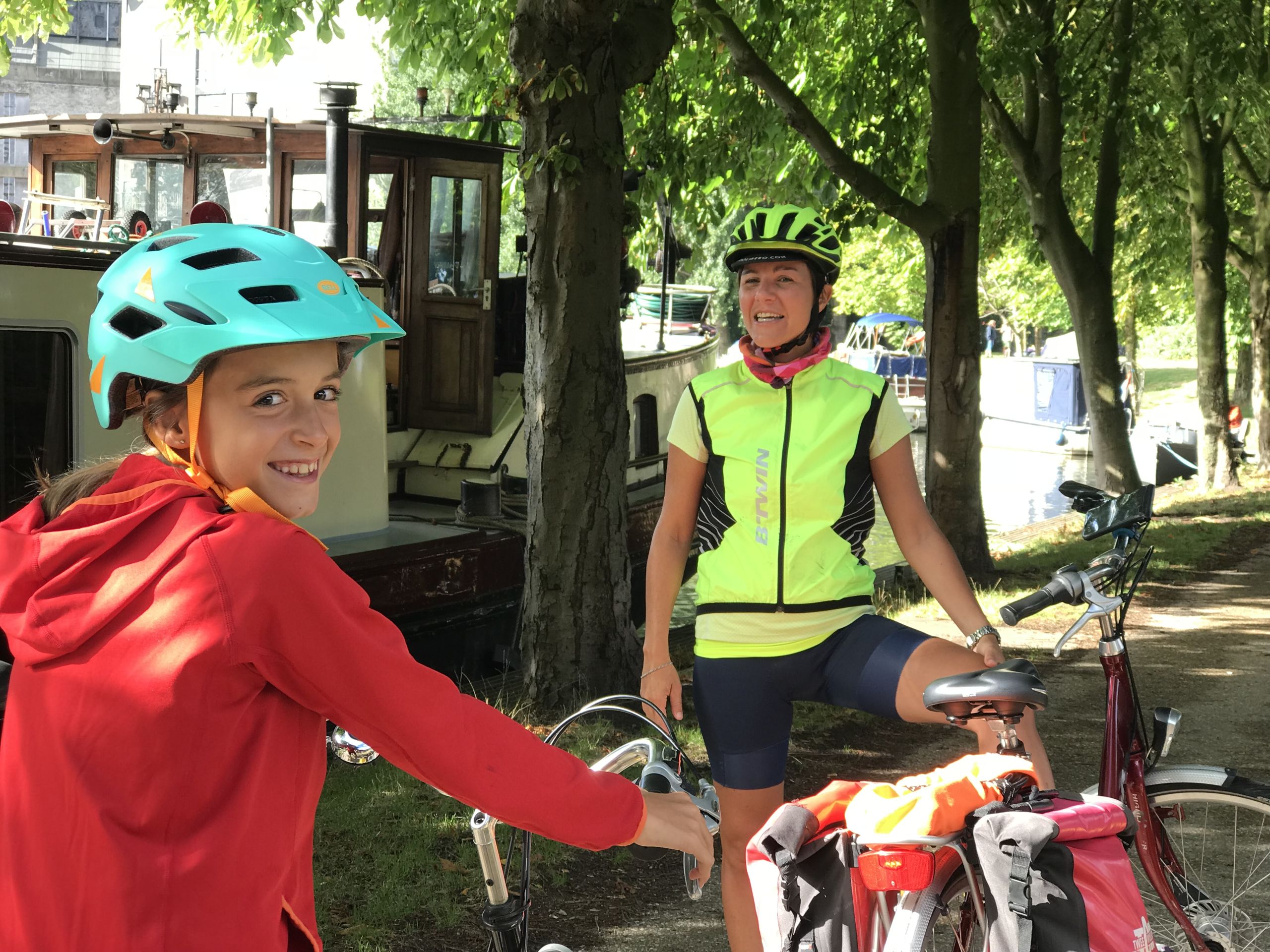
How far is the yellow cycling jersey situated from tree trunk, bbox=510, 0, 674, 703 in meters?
3.21

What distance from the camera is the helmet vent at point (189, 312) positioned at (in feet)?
5.32

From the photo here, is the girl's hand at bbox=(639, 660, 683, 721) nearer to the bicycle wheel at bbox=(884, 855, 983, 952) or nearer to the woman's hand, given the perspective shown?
the bicycle wheel at bbox=(884, 855, 983, 952)

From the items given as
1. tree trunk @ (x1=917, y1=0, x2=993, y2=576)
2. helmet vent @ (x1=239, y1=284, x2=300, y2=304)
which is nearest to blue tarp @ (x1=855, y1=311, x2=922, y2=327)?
tree trunk @ (x1=917, y1=0, x2=993, y2=576)

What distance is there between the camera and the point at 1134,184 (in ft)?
60.9

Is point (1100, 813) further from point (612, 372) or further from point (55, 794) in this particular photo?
point (612, 372)

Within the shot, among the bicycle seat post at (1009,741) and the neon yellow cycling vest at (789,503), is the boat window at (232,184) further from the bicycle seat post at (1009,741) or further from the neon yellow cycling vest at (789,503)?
the bicycle seat post at (1009,741)

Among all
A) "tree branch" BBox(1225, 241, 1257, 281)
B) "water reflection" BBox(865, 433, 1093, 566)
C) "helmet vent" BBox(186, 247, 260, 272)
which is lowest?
"water reflection" BBox(865, 433, 1093, 566)

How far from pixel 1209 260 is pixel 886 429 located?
16.0 metres

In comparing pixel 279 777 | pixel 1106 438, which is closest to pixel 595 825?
pixel 279 777

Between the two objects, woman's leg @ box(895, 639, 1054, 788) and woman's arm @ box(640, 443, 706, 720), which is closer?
woman's leg @ box(895, 639, 1054, 788)

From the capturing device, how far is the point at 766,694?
331cm

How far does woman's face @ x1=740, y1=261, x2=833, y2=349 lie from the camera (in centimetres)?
344

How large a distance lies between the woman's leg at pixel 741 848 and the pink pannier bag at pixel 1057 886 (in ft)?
3.21

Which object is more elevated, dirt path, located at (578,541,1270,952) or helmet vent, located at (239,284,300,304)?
helmet vent, located at (239,284,300,304)
